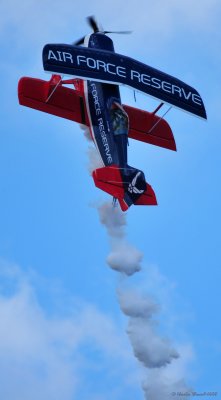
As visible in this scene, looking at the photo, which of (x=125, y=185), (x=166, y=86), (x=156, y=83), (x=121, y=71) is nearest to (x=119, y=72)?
(x=121, y=71)

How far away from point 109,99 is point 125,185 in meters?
3.53

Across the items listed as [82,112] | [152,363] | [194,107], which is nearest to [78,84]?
[82,112]

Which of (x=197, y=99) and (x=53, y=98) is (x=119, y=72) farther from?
(x=197, y=99)

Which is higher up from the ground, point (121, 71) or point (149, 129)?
point (149, 129)

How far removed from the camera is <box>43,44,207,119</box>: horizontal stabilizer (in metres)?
32.1

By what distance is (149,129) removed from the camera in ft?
117

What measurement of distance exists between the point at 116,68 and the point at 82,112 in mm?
2318

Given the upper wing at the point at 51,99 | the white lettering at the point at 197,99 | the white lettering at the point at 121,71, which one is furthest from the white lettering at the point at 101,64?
the white lettering at the point at 197,99

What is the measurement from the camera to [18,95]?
34312mm

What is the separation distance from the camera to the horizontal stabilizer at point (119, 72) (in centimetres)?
3209

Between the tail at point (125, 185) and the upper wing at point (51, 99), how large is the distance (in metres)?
3.45

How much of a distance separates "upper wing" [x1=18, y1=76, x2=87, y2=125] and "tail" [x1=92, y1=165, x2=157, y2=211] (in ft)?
11.3

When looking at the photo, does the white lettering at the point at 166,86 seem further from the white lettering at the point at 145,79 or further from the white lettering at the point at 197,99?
the white lettering at the point at 197,99

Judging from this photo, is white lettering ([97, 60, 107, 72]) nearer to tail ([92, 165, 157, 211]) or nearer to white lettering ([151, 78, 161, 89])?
white lettering ([151, 78, 161, 89])
